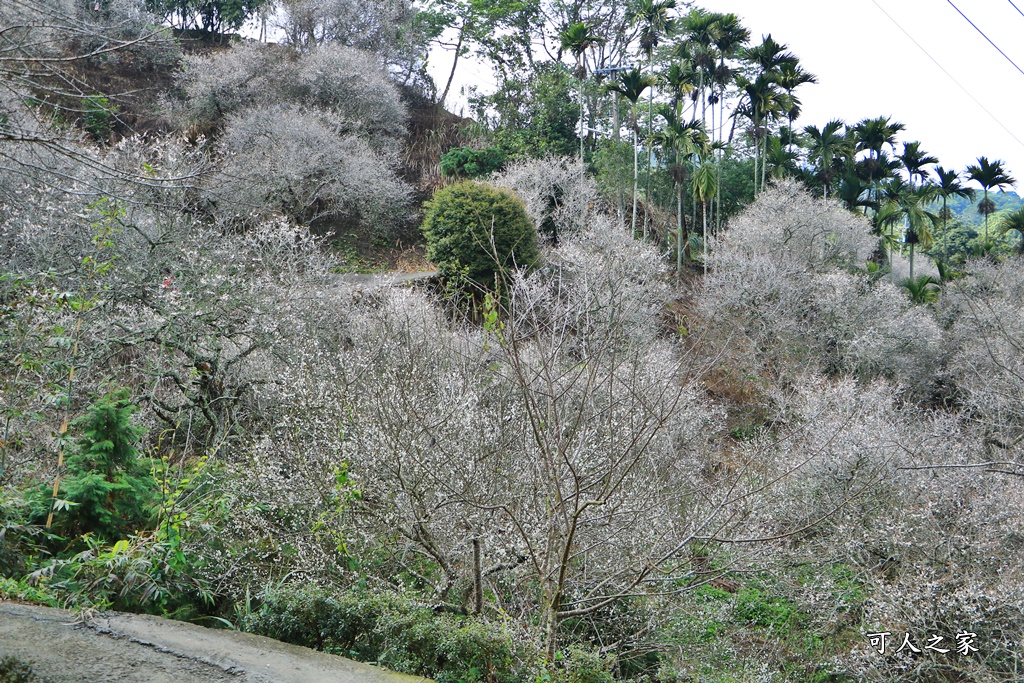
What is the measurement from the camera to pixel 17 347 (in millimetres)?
5801

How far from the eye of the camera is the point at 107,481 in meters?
5.12

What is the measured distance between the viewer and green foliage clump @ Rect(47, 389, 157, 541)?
16.0 ft

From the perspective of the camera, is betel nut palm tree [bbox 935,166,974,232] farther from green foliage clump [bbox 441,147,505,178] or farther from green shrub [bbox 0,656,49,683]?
green shrub [bbox 0,656,49,683]

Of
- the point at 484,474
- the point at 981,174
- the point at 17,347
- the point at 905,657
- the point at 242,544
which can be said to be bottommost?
the point at 905,657

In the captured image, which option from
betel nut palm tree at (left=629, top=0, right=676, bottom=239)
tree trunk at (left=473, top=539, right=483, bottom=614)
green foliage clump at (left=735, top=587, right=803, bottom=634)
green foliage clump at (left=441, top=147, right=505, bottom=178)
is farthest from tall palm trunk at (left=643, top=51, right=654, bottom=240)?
tree trunk at (left=473, top=539, right=483, bottom=614)

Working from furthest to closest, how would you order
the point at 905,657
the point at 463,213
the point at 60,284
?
the point at 463,213 → the point at 60,284 → the point at 905,657

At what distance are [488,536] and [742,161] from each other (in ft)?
86.4

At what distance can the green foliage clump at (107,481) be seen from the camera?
489 centimetres

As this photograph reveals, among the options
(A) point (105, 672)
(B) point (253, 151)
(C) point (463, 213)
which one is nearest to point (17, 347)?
(A) point (105, 672)

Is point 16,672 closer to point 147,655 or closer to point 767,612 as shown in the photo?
point 147,655

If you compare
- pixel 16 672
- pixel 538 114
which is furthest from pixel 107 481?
pixel 538 114

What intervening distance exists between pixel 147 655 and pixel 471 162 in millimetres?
23663

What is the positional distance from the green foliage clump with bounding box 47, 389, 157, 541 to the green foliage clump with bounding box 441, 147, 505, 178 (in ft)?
69.2

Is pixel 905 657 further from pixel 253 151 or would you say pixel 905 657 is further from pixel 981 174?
pixel 981 174
